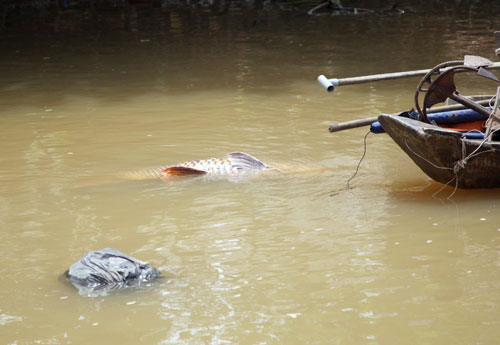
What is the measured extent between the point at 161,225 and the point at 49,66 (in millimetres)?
7620

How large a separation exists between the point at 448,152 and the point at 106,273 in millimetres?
2618

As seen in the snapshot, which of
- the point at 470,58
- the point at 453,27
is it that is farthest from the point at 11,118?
the point at 453,27

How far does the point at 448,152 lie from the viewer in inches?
210

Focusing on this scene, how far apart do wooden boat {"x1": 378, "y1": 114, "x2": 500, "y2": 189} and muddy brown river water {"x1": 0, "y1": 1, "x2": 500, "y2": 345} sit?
0.18 m

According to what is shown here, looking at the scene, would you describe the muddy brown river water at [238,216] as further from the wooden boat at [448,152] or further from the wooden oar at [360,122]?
the wooden oar at [360,122]

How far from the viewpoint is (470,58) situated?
17.7 feet

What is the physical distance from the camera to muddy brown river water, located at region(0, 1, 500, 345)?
3.87m

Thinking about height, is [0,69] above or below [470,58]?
below

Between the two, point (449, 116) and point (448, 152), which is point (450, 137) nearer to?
point (448, 152)

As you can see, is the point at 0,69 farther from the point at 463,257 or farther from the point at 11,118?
the point at 463,257

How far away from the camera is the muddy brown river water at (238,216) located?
12.7 feet

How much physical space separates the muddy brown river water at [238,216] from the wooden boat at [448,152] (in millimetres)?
180

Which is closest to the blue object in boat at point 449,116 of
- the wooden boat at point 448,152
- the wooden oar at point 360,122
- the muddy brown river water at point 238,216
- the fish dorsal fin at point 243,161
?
the wooden oar at point 360,122

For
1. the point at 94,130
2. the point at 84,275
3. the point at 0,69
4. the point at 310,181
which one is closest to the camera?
the point at 84,275
